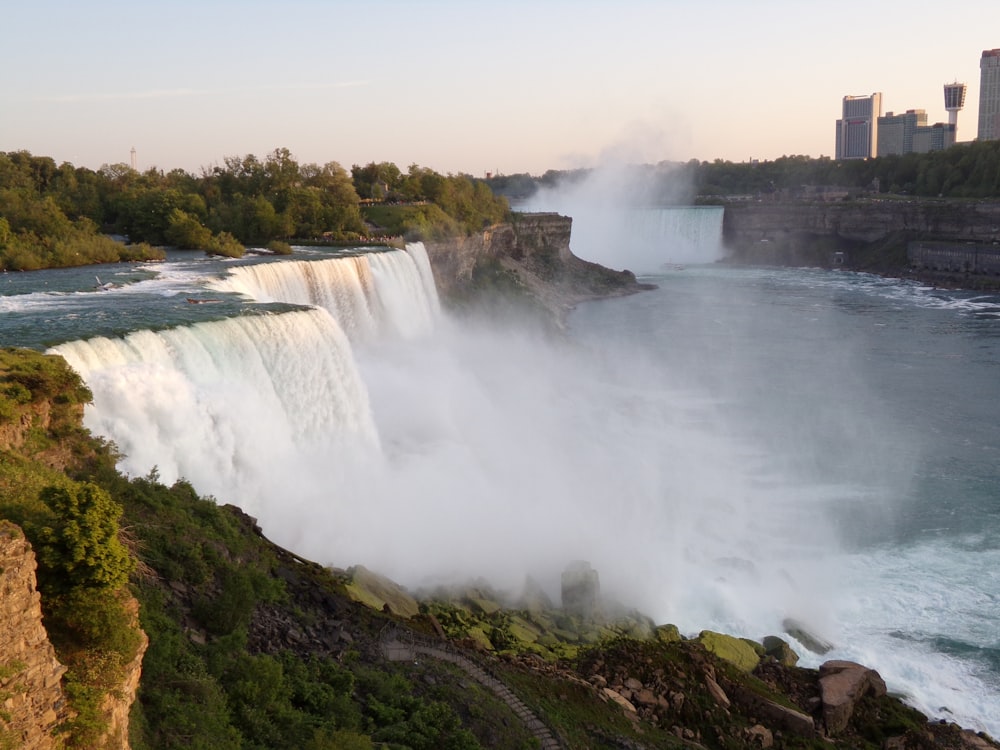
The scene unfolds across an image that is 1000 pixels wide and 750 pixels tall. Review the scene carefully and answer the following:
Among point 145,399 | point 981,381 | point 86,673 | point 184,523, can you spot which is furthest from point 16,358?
point 981,381

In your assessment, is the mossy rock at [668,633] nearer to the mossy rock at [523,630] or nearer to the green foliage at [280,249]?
the mossy rock at [523,630]

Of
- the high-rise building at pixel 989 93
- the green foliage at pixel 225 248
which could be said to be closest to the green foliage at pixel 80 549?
the green foliage at pixel 225 248

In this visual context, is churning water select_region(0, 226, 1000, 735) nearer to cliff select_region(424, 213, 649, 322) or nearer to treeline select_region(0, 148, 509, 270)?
treeline select_region(0, 148, 509, 270)

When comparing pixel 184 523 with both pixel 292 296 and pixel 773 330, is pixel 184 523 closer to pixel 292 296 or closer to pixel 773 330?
pixel 292 296

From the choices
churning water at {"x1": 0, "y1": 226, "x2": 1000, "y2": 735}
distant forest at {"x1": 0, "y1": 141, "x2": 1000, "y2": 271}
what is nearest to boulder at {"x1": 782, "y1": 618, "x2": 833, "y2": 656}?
churning water at {"x1": 0, "y1": 226, "x2": 1000, "y2": 735}

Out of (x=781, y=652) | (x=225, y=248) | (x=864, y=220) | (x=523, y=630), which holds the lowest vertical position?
(x=781, y=652)

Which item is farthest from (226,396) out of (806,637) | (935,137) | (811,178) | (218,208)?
(935,137)

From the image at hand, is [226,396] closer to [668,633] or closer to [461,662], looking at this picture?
[461,662]
